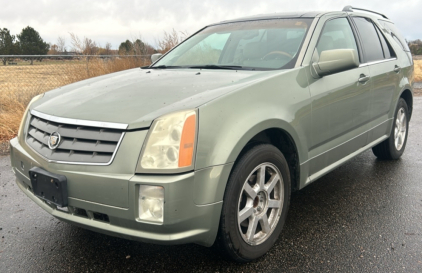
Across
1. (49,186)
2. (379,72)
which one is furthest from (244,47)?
(49,186)

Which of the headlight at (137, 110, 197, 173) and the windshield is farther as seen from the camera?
the windshield

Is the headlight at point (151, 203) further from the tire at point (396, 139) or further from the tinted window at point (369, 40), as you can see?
the tire at point (396, 139)

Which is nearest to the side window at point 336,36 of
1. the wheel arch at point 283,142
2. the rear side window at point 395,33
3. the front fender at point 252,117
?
the front fender at point 252,117

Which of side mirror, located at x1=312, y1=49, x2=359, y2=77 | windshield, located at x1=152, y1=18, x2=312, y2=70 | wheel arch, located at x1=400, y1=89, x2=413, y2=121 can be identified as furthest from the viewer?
wheel arch, located at x1=400, y1=89, x2=413, y2=121

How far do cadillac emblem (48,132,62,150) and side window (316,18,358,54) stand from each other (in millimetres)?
2127

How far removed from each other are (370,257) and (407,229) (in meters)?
0.62

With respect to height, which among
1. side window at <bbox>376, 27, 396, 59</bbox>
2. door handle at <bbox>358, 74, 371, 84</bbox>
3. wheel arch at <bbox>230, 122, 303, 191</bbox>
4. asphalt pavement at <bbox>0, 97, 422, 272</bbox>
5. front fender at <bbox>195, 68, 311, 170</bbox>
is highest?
side window at <bbox>376, 27, 396, 59</bbox>

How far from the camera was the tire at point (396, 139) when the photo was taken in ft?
14.4

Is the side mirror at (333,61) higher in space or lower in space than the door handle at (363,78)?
higher

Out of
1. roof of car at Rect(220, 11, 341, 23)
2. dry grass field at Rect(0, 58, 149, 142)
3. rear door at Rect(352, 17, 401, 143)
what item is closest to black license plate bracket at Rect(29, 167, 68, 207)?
roof of car at Rect(220, 11, 341, 23)

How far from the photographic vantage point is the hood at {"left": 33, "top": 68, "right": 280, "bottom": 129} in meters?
2.14

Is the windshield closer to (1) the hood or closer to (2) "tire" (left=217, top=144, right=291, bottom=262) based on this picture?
(1) the hood

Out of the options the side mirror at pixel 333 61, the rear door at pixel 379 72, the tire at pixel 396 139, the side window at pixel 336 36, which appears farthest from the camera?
the tire at pixel 396 139

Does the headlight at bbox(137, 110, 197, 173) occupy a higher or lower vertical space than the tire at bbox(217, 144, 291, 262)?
higher
